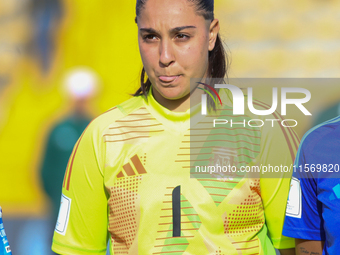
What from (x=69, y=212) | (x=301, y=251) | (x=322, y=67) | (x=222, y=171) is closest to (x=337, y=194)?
(x=301, y=251)

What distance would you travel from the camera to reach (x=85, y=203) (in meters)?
1.71

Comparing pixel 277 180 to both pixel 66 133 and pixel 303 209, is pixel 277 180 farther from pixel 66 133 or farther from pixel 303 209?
pixel 66 133

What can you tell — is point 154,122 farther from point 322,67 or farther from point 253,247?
point 322,67

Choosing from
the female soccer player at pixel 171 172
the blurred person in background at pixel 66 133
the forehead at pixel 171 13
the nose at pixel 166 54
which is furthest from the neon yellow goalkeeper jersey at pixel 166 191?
the blurred person in background at pixel 66 133

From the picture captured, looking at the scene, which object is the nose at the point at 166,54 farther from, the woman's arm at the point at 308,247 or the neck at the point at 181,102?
the woman's arm at the point at 308,247

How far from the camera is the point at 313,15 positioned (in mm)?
2586

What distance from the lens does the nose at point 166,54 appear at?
1.59 metres

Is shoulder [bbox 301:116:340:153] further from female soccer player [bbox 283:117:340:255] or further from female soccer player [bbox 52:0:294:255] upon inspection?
female soccer player [bbox 52:0:294:255]

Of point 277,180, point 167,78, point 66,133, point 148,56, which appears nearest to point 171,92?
point 167,78

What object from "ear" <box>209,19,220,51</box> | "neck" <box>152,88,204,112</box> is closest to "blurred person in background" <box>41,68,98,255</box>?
"neck" <box>152,88,204,112</box>

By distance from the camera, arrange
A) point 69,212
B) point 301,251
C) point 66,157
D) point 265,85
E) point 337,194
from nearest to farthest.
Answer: point 337,194
point 301,251
point 69,212
point 265,85
point 66,157

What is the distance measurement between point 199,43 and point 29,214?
66.6 inches

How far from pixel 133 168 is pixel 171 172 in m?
0.15

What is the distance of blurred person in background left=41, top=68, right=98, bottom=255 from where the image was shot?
2.67 metres
